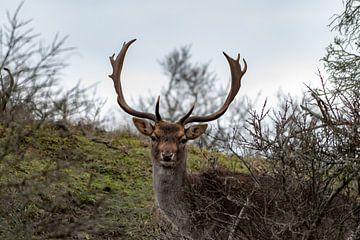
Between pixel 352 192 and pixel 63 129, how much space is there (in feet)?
9.65

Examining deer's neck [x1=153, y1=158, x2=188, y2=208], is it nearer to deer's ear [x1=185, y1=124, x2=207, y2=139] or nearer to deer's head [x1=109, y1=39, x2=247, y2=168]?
deer's head [x1=109, y1=39, x2=247, y2=168]

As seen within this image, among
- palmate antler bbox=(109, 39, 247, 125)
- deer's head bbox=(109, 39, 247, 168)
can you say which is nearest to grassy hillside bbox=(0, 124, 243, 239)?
deer's head bbox=(109, 39, 247, 168)

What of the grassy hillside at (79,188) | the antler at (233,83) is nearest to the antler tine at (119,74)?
the grassy hillside at (79,188)

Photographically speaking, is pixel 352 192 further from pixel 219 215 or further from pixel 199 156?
pixel 199 156

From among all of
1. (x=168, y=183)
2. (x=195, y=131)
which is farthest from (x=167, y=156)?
(x=195, y=131)

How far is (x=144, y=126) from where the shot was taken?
37.0ft

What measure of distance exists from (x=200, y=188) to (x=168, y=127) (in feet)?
3.65

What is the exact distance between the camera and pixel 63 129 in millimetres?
8625

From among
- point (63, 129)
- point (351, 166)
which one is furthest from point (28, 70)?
point (351, 166)

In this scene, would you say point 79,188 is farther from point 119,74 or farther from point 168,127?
point 168,127

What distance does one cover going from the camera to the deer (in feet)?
26.8

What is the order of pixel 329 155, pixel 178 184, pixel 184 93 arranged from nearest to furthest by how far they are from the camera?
pixel 329 155, pixel 178 184, pixel 184 93

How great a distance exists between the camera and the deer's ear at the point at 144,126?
440 inches

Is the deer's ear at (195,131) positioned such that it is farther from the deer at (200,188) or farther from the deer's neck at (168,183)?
the deer's neck at (168,183)
